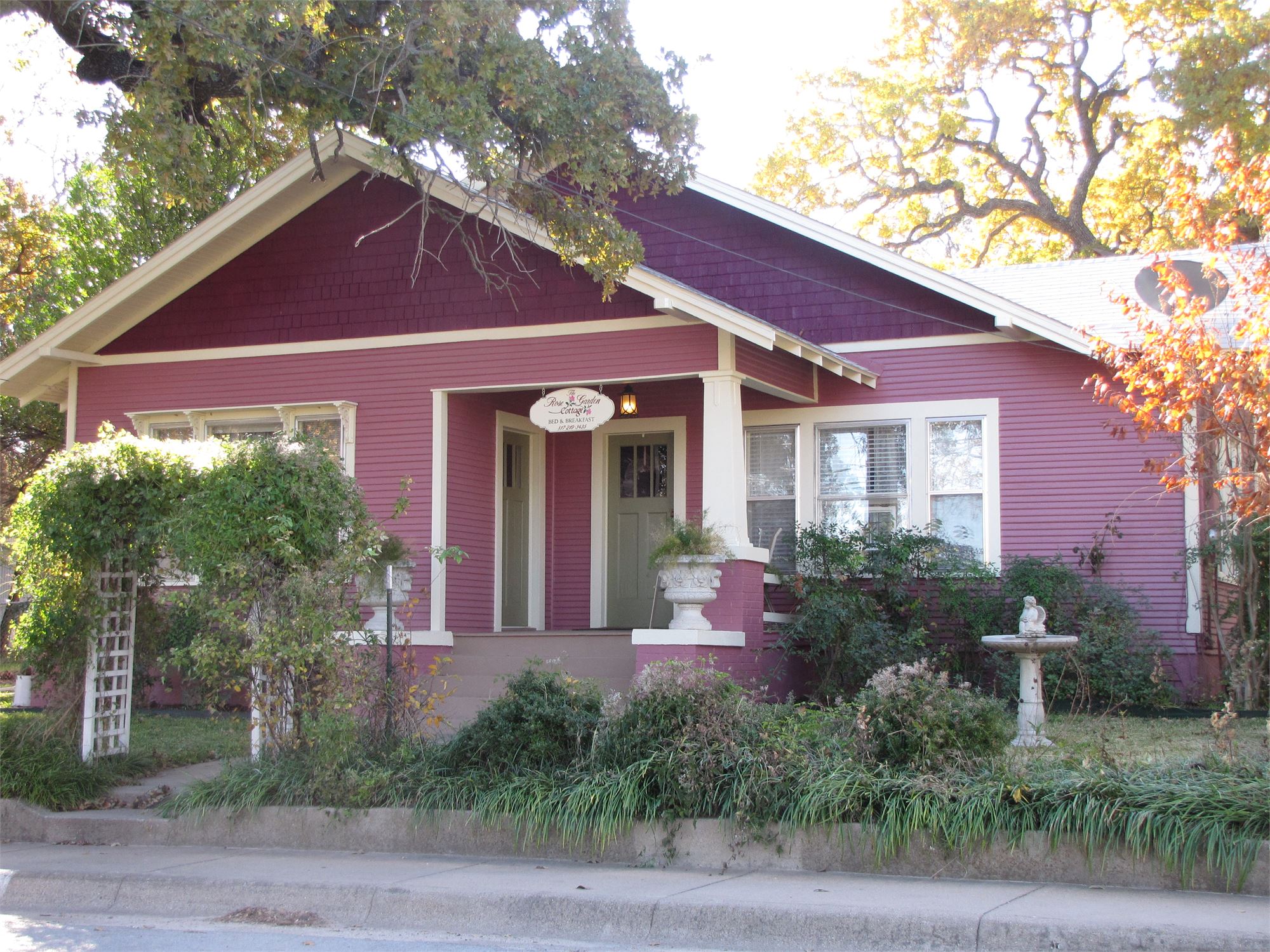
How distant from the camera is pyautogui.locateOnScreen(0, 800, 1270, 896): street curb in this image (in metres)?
6.67

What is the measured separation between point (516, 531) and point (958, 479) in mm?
4833

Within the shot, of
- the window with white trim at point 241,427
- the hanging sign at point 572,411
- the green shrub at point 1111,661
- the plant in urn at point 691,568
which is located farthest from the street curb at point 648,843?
the window with white trim at point 241,427

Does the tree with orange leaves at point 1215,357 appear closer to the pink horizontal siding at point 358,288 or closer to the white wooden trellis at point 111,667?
the pink horizontal siding at point 358,288

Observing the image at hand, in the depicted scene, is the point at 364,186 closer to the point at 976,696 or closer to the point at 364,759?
the point at 364,759

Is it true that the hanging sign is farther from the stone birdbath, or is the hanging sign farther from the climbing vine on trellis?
the stone birdbath

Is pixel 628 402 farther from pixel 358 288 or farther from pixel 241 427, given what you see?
pixel 241 427

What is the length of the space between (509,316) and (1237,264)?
21.5 ft

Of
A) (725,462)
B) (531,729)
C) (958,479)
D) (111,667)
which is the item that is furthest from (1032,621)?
(111,667)

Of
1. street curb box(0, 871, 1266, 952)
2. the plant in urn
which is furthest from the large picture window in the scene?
street curb box(0, 871, 1266, 952)

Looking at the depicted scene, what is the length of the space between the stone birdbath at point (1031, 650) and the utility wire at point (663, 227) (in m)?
3.57

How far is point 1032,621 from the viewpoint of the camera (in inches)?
411

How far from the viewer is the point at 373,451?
13.3 meters

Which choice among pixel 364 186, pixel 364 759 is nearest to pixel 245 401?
pixel 364 186

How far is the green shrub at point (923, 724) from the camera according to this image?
24.4 ft
